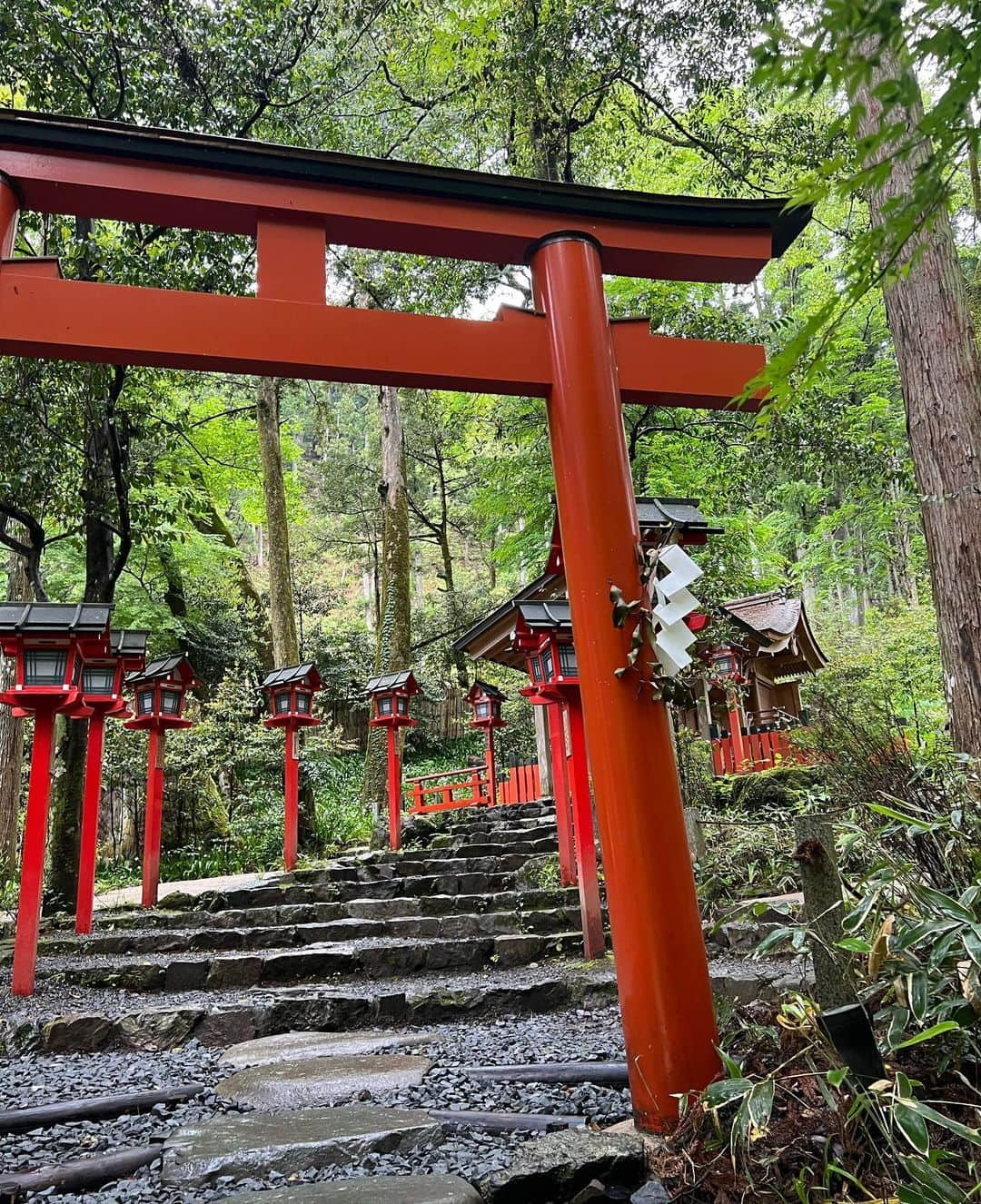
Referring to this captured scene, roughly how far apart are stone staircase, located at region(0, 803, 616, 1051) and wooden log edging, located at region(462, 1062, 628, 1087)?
1195mm

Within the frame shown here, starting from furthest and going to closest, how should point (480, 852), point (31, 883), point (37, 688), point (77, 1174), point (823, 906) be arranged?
point (480, 852) < point (37, 688) < point (31, 883) < point (77, 1174) < point (823, 906)

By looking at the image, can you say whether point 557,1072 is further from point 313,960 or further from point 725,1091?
point 313,960

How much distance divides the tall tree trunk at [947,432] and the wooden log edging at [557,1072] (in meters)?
2.52

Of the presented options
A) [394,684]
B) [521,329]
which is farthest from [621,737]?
[394,684]

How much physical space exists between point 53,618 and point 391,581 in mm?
7678

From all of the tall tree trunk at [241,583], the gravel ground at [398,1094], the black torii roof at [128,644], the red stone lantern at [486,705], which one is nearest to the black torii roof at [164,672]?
the black torii roof at [128,644]

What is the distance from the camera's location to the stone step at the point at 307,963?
17.9 ft

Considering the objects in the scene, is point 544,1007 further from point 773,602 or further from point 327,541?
point 327,541

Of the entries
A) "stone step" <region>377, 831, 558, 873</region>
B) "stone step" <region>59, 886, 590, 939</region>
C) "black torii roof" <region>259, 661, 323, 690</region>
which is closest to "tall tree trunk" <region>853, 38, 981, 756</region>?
"stone step" <region>59, 886, 590, 939</region>

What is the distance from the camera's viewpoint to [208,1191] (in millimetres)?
2467

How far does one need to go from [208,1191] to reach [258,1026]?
2166 mm

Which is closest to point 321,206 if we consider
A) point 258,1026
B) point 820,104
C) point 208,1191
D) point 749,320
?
point 208,1191

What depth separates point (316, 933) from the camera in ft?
21.2

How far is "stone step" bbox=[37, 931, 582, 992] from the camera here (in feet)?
17.9
